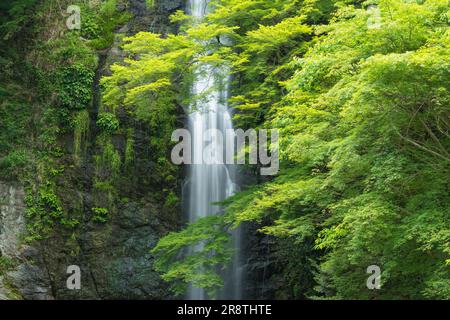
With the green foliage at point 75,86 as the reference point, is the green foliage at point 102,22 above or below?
above

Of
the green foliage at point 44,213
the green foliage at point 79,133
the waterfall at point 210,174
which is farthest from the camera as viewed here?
the green foliage at point 79,133

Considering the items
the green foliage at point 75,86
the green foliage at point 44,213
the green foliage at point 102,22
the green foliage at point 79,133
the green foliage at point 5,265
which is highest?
the green foliage at point 102,22

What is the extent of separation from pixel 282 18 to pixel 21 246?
960 centimetres

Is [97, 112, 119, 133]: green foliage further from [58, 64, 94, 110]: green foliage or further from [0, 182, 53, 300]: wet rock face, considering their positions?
[0, 182, 53, 300]: wet rock face

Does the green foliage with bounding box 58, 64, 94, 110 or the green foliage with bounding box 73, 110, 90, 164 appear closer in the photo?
the green foliage with bounding box 73, 110, 90, 164

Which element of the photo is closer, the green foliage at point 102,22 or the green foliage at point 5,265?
the green foliage at point 5,265

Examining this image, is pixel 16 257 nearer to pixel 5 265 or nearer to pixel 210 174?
pixel 5 265

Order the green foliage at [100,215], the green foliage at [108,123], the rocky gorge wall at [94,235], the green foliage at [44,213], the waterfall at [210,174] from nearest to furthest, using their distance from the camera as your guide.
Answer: the rocky gorge wall at [94,235], the green foliage at [44,213], the waterfall at [210,174], the green foliage at [100,215], the green foliage at [108,123]

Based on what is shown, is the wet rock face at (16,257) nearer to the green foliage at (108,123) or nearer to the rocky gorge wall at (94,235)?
the rocky gorge wall at (94,235)

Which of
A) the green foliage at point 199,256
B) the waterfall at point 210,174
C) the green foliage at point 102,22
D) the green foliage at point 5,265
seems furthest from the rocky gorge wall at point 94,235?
the green foliage at point 199,256

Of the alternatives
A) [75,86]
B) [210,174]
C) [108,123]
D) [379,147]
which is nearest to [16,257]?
[108,123]

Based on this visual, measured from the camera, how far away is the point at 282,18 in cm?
1523

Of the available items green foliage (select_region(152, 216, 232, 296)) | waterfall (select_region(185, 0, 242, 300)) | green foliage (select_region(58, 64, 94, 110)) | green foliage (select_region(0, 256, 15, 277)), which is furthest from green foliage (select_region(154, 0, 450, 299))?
green foliage (select_region(58, 64, 94, 110))
